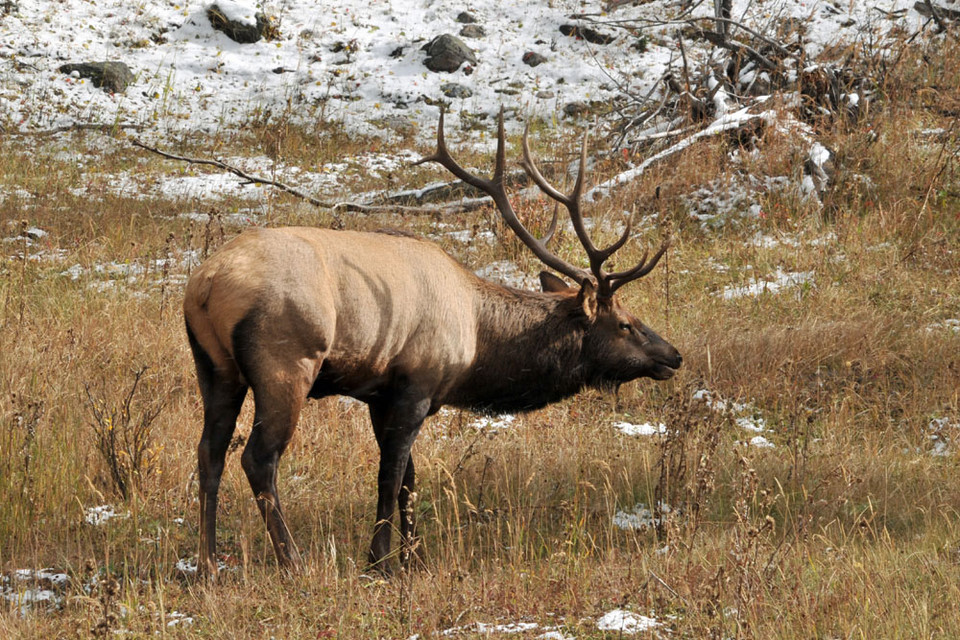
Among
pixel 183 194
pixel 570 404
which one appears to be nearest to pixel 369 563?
pixel 570 404

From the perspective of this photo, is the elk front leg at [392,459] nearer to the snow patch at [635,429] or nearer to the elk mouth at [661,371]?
the elk mouth at [661,371]

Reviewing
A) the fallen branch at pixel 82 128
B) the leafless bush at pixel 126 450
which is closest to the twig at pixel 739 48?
the fallen branch at pixel 82 128

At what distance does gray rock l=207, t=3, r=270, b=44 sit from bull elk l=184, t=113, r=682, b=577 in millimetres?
13302

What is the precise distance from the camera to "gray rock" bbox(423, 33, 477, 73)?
16875 millimetres

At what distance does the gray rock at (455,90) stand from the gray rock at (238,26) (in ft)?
13.1

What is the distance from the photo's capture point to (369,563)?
4.87 metres

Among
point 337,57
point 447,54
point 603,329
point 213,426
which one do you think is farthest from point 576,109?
point 213,426

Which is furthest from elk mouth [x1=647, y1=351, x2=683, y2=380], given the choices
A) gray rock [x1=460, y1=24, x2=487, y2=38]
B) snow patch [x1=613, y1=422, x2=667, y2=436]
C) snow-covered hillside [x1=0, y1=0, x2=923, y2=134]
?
gray rock [x1=460, y1=24, x2=487, y2=38]

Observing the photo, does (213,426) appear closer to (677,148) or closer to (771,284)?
(771,284)

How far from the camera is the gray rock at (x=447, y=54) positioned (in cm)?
1688

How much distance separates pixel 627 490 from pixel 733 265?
3757 millimetres

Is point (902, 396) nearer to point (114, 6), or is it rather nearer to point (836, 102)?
point (836, 102)

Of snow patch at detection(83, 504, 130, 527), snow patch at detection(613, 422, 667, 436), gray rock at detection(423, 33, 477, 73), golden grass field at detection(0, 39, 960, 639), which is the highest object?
gray rock at detection(423, 33, 477, 73)

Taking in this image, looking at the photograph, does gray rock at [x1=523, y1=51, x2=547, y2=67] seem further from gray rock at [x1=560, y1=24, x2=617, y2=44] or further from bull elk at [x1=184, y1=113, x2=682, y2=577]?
bull elk at [x1=184, y1=113, x2=682, y2=577]
